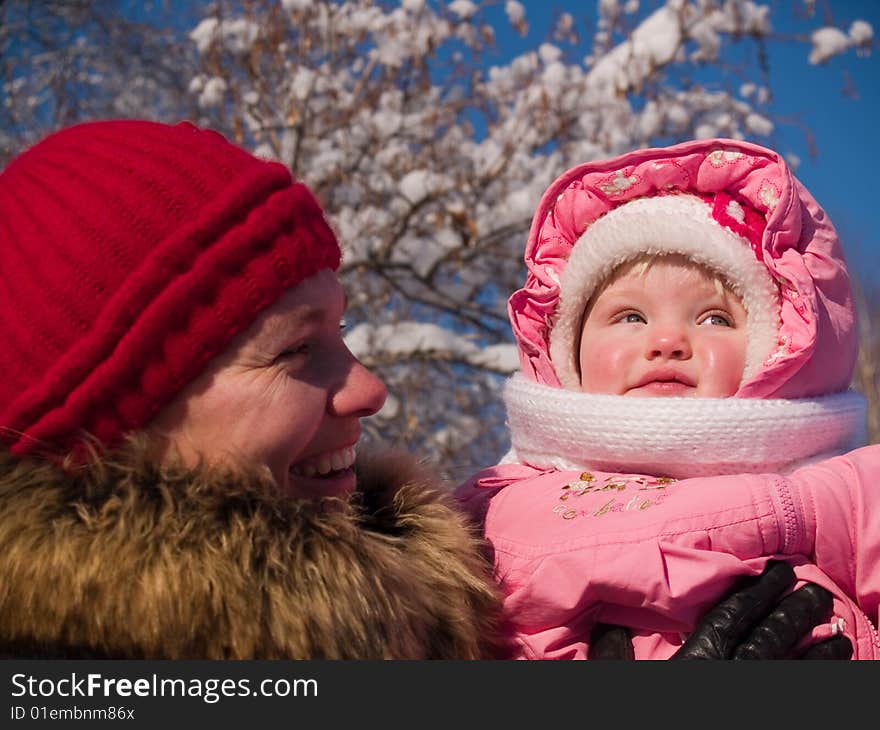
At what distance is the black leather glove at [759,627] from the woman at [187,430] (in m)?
0.03

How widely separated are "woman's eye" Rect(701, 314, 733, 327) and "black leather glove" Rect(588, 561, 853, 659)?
21.5 inches

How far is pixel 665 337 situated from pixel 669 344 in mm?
21

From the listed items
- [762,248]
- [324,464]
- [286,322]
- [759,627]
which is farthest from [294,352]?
[762,248]

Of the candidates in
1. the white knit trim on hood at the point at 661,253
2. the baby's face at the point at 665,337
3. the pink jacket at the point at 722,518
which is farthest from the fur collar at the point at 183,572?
the white knit trim on hood at the point at 661,253

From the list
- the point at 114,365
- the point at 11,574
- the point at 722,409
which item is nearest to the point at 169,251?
the point at 114,365

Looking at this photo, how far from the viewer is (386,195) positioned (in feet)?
18.4

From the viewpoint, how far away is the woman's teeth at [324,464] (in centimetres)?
138

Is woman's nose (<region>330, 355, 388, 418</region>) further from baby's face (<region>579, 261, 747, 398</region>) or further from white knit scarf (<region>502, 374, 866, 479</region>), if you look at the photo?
baby's face (<region>579, 261, 747, 398</region>)

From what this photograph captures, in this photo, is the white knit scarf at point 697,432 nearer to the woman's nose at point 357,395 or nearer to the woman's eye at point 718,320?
the woman's eye at point 718,320

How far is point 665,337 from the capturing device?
5.94 ft

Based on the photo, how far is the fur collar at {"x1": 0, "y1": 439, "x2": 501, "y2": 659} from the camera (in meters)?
1.08

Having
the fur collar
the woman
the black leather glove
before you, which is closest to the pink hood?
the black leather glove

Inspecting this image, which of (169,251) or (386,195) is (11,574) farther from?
(386,195)

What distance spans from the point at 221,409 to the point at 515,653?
0.69 meters
